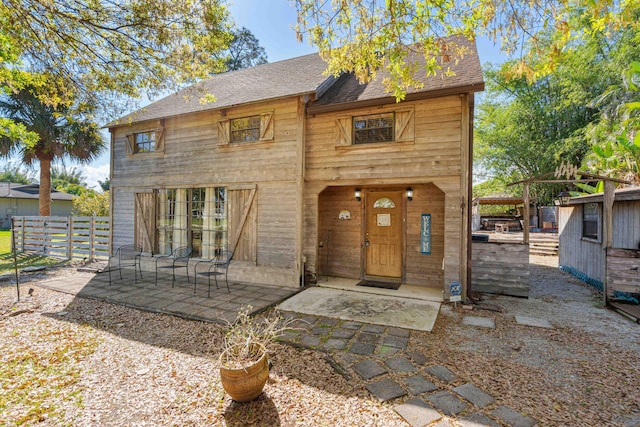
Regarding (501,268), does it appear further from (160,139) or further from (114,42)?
(160,139)

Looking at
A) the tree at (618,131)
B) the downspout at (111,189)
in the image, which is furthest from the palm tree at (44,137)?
the tree at (618,131)

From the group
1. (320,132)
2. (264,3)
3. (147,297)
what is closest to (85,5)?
(264,3)

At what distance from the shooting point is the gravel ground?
8.61 feet

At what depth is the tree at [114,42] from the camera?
448 cm

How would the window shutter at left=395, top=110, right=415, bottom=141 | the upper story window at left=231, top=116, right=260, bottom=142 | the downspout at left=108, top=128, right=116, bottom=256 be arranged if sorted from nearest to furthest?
1. the window shutter at left=395, top=110, right=415, bottom=141
2. the upper story window at left=231, top=116, right=260, bottom=142
3. the downspout at left=108, top=128, right=116, bottom=256

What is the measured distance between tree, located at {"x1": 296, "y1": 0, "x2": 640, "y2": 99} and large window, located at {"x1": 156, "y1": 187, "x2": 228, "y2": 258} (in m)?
5.13

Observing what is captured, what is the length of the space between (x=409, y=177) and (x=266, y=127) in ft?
12.3

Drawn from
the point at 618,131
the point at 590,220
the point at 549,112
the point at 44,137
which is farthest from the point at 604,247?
the point at 549,112

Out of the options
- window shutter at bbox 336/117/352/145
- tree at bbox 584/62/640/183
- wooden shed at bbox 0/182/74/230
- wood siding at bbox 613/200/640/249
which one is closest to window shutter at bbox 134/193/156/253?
window shutter at bbox 336/117/352/145

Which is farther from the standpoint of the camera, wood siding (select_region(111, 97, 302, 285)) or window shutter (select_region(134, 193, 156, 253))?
window shutter (select_region(134, 193, 156, 253))

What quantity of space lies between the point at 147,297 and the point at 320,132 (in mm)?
5324

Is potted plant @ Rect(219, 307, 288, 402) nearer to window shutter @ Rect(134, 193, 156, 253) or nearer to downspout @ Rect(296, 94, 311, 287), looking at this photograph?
downspout @ Rect(296, 94, 311, 287)

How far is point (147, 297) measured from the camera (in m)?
6.08

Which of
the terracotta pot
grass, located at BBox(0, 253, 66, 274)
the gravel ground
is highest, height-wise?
→ the terracotta pot
